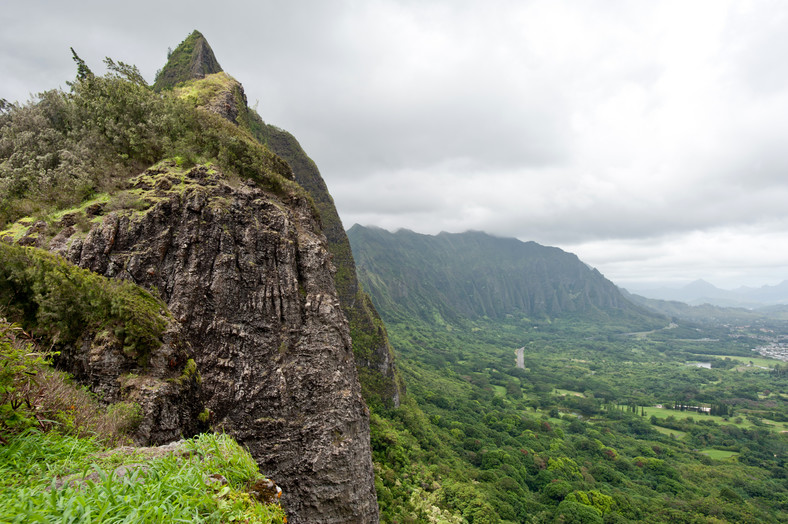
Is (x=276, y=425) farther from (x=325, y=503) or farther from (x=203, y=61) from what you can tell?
(x=203, y=61)

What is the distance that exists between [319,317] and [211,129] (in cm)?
1276

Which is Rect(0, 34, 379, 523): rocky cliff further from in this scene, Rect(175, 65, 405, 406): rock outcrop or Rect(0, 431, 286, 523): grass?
Rect(175, 65, 405, 406): rock outcrop

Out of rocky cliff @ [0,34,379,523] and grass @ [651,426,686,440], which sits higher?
rocky cliff @ [0,34,379,523]

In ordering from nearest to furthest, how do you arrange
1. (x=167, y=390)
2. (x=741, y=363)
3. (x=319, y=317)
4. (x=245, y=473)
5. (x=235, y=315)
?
1. (x=245, y=473)
2. (x=167, y=390)
3. (x=235, y=315)
4. (x=319, y=317)
5. (x=741, y=363)

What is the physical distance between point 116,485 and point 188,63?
53487 mm

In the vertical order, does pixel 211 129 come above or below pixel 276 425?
above

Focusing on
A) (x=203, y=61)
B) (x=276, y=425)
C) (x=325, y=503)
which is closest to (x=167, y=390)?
(x=276, y=425)

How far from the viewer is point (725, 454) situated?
246 feet

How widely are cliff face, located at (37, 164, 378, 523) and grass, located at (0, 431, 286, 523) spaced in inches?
371

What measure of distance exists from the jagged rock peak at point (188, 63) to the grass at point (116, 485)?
151 feet

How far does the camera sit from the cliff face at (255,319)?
533 inches

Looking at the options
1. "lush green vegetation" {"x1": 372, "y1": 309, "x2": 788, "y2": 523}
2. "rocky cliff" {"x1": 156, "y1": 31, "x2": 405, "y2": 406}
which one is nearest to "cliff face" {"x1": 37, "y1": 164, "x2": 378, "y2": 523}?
"rocky cliff" {"x1": 156, "y1": 31, "x2": 405, "y2": 406}

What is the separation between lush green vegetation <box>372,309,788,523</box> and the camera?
39.7 m

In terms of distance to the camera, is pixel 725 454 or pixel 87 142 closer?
pixel 87 142
